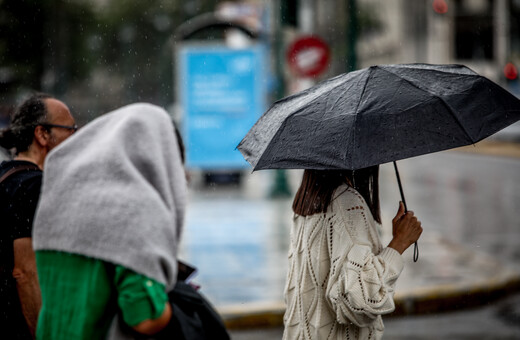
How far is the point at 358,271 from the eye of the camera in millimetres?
2707

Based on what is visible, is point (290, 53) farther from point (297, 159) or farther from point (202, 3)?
point (202, 3)

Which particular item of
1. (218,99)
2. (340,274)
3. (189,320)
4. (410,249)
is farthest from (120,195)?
(218,99)

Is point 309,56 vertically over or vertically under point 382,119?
under

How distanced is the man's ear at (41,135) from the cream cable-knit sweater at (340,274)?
3.52 ft

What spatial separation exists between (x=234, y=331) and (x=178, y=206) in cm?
433

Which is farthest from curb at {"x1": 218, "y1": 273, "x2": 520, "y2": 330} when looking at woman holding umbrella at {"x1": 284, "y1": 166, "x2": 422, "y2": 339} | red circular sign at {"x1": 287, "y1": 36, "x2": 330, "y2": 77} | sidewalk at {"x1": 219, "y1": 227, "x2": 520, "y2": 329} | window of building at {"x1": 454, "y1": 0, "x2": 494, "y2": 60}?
window of building at {"x1": 454, "y1": 0, "x2": 494, "y2": 60}

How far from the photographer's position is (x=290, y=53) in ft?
43.7

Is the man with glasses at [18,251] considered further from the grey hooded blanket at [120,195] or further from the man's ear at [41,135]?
the grey hooded blanket at [120,195]

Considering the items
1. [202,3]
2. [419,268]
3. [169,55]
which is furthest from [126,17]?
[419,268]

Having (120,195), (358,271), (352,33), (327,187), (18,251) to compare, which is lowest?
(358,271)

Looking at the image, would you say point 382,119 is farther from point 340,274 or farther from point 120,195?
point 120,195

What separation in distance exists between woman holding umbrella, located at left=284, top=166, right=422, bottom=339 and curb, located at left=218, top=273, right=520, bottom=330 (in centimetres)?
338

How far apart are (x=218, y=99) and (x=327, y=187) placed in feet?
40.2

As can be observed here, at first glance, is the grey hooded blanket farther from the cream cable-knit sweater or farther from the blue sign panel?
the blue sign panel
